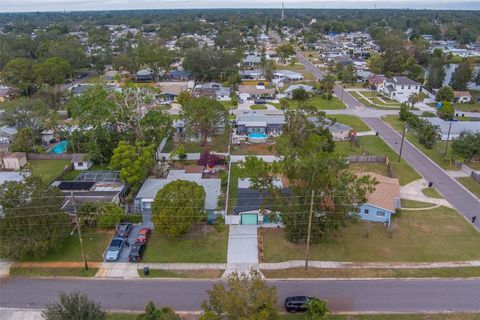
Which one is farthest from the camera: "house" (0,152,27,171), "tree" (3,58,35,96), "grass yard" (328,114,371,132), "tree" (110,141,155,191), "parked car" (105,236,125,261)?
"tree" (3,58,35,96)

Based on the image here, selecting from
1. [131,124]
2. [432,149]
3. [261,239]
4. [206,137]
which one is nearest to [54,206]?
[261,239]

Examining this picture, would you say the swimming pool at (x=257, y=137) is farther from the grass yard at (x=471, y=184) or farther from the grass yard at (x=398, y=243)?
the grass yard at (x=471, y=184)

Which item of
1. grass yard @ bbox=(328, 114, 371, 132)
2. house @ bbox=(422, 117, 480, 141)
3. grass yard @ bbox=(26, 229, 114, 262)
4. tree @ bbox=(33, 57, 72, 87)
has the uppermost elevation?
tree @ bbox=(33, 57, 72, 87)

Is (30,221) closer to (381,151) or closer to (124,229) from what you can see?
(124,229)

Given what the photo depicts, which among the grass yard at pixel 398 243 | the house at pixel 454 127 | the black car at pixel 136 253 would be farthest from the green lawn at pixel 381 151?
the black car at pixel 136 253

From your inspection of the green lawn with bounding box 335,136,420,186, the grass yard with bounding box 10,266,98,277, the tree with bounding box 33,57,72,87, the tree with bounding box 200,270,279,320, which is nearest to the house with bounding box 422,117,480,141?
the green lawn with bounding box 335,136,420,186

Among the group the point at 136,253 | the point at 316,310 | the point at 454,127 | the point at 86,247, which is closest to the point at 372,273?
the point at 316,310

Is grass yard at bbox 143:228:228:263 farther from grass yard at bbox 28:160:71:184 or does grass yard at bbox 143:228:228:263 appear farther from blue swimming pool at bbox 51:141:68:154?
blue swimming pool at bbox 51:141:68:154
